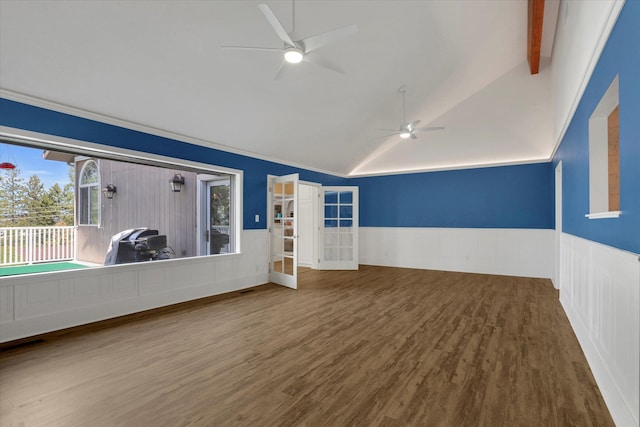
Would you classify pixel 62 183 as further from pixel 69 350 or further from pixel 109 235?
pixel 69 350

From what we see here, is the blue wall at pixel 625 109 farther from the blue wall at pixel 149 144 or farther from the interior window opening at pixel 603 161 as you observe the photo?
the blue wall at pixel 149 144

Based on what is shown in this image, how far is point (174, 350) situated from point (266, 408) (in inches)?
52.2

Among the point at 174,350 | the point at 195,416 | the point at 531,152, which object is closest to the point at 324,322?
the point at 174,350

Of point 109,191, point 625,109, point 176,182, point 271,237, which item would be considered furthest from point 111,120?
point 625,109

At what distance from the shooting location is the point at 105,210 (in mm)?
4223

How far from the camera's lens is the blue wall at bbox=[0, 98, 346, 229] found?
299 cm

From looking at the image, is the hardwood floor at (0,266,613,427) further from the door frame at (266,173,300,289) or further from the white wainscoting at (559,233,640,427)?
the door frame at (266,173,300,289)

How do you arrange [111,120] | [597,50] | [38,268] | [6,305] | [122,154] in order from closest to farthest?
[597,50], [6,305], [38,268], [111,120], [122,154]

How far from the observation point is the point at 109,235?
13.7 feet

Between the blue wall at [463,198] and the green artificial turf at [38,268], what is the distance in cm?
621

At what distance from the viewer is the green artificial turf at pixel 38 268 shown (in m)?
3.08

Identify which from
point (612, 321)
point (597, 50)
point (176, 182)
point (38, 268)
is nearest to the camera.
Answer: point (612, 321)

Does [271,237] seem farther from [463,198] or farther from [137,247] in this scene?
[463,198]

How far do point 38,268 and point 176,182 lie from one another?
2286 millimetres
